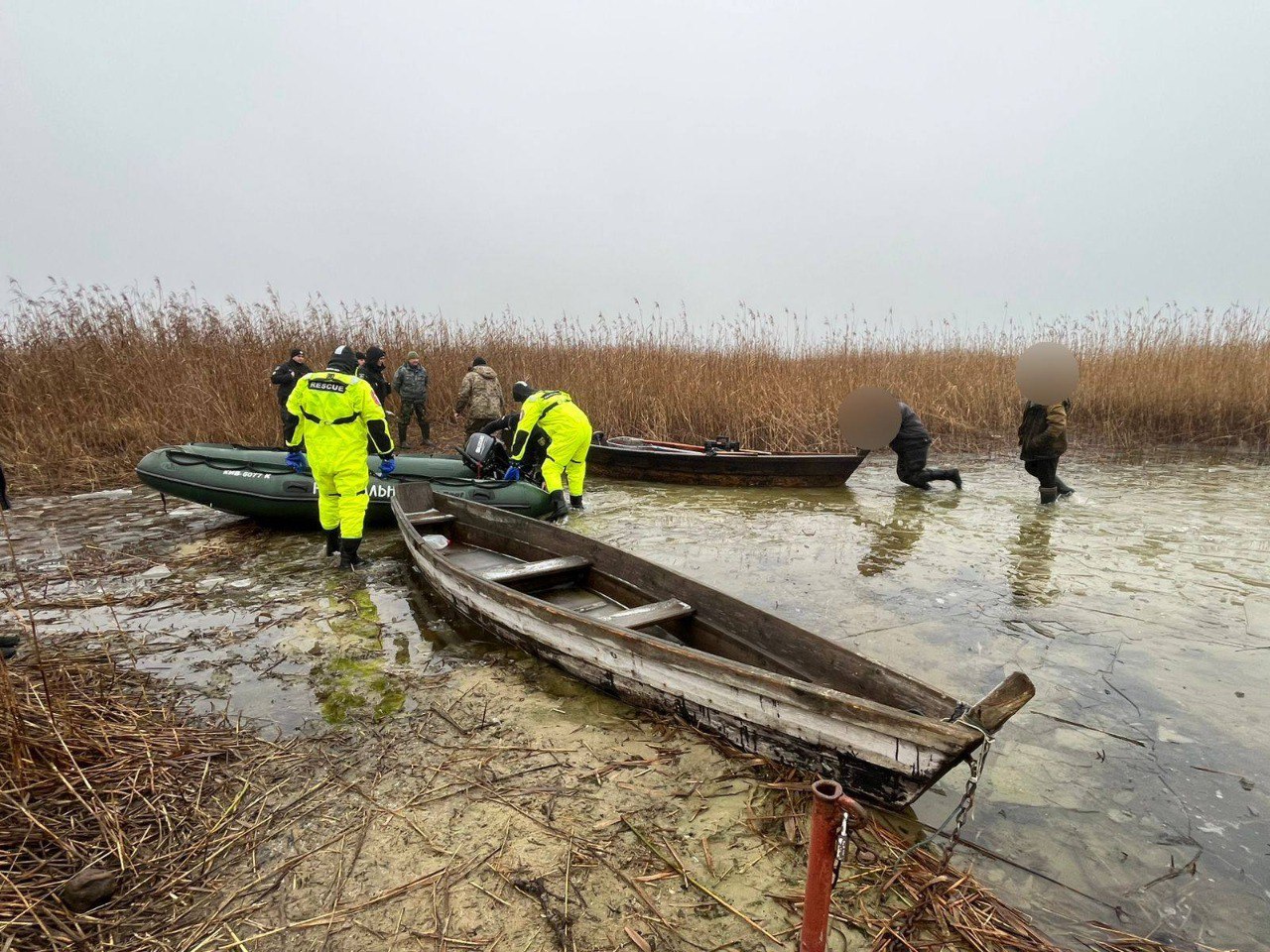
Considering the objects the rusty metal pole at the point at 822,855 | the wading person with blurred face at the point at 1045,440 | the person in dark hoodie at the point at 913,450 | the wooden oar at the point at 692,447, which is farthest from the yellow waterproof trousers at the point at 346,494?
the wading person with blurred face at the point at 1045,440

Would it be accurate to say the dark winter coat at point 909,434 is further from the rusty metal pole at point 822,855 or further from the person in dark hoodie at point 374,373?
the rusty metal pole at point 822,855

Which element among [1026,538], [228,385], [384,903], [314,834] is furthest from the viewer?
[228,385]

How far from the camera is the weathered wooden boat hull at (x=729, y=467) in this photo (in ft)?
Answer: 27.6

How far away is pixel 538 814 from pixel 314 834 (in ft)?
2.74

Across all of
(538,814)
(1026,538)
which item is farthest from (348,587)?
(1026,538)

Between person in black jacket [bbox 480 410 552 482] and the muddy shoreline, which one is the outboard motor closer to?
person in black jacket [bbox 480 410 552 482]

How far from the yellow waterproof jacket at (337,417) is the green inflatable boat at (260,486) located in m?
0.96

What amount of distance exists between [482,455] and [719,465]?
3.41 meters

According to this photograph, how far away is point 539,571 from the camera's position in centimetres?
425

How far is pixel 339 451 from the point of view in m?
5.11

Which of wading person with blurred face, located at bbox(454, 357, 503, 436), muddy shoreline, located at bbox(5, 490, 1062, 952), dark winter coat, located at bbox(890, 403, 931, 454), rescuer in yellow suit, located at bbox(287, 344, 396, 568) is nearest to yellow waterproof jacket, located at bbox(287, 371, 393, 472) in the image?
rescuer in yellow suit, located at bbox(287, 344, 396, 568)

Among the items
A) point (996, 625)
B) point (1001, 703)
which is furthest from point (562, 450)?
point (1001, 703)

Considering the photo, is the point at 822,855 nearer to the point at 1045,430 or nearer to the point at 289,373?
the point at 1045,430

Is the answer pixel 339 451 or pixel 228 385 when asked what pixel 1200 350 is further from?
pixel 228 385
